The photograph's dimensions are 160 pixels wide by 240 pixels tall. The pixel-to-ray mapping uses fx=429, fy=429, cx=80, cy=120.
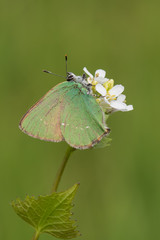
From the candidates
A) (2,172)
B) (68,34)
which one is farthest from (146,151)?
(68,34)

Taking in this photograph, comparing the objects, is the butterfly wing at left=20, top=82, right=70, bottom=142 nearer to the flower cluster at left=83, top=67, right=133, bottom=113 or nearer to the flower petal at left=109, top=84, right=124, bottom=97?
Answer: the flower cluster at left=83, top=67, right=133, bottom=113

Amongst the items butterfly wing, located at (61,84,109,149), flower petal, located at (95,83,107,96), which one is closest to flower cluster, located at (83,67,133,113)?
flower petal, located at (95,83,107,96)

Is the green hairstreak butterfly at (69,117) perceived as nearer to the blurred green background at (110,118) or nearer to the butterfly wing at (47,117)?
the butterfly wing at (47,117)

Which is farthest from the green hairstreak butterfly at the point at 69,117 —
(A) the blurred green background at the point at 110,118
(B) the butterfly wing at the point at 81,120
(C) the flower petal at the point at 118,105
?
(A) the blurred green background at the point at 110,118

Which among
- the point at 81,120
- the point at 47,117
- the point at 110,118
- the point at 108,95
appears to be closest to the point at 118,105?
the point at 108,95

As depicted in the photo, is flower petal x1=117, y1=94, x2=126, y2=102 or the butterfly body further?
flower petal x1=117, y1=94, x2=126, y2=102

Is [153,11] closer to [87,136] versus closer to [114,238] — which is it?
[114,238]
